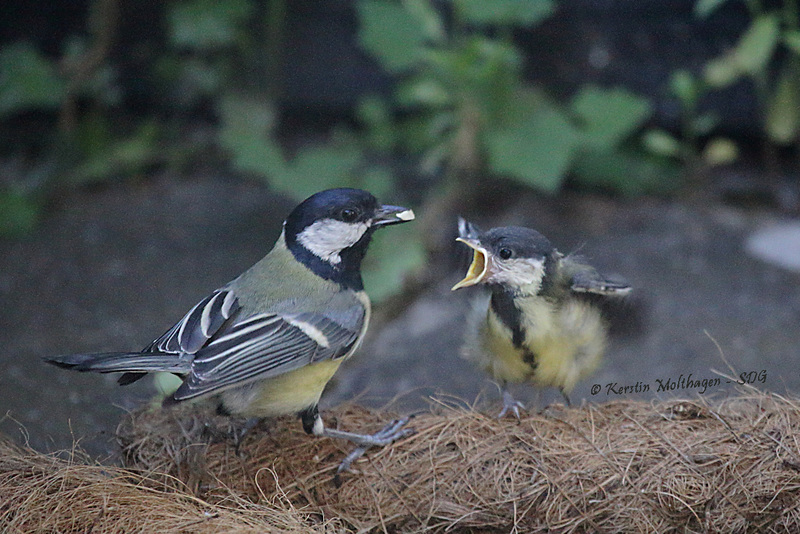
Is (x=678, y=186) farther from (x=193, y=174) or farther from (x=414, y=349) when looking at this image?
(x=193, y=174)

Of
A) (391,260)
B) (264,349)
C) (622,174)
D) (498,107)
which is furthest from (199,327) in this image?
(622,174)

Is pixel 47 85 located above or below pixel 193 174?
above

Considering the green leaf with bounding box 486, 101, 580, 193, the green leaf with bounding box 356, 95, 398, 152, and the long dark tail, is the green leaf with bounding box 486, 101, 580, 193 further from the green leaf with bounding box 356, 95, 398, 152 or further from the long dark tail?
the long dark tail

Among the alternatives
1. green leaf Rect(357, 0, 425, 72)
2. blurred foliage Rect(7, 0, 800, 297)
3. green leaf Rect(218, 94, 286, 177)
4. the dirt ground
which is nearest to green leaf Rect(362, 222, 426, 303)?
blurred foliage Rect(7, 0, 800, 297)

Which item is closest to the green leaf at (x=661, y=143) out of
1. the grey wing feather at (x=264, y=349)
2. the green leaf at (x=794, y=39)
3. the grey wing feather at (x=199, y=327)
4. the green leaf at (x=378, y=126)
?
the green leaf at (x=794, y=39)

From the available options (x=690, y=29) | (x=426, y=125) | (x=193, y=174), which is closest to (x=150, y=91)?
(x=193, y=174)

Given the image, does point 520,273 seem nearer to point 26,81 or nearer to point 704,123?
point 704,123

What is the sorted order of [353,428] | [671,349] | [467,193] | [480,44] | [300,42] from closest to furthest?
[353,428] → [671,349] → [480,44] → [467,193] → [300,42]

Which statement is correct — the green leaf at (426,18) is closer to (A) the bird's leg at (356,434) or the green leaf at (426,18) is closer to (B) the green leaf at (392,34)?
(B) the green leaf at (392,34)

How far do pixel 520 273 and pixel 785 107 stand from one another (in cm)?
248

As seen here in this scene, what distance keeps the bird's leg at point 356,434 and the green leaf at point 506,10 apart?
2294 mm

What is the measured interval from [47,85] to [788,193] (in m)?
3.85

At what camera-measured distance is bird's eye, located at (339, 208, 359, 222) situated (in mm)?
2266

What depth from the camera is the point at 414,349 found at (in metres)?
3.59
